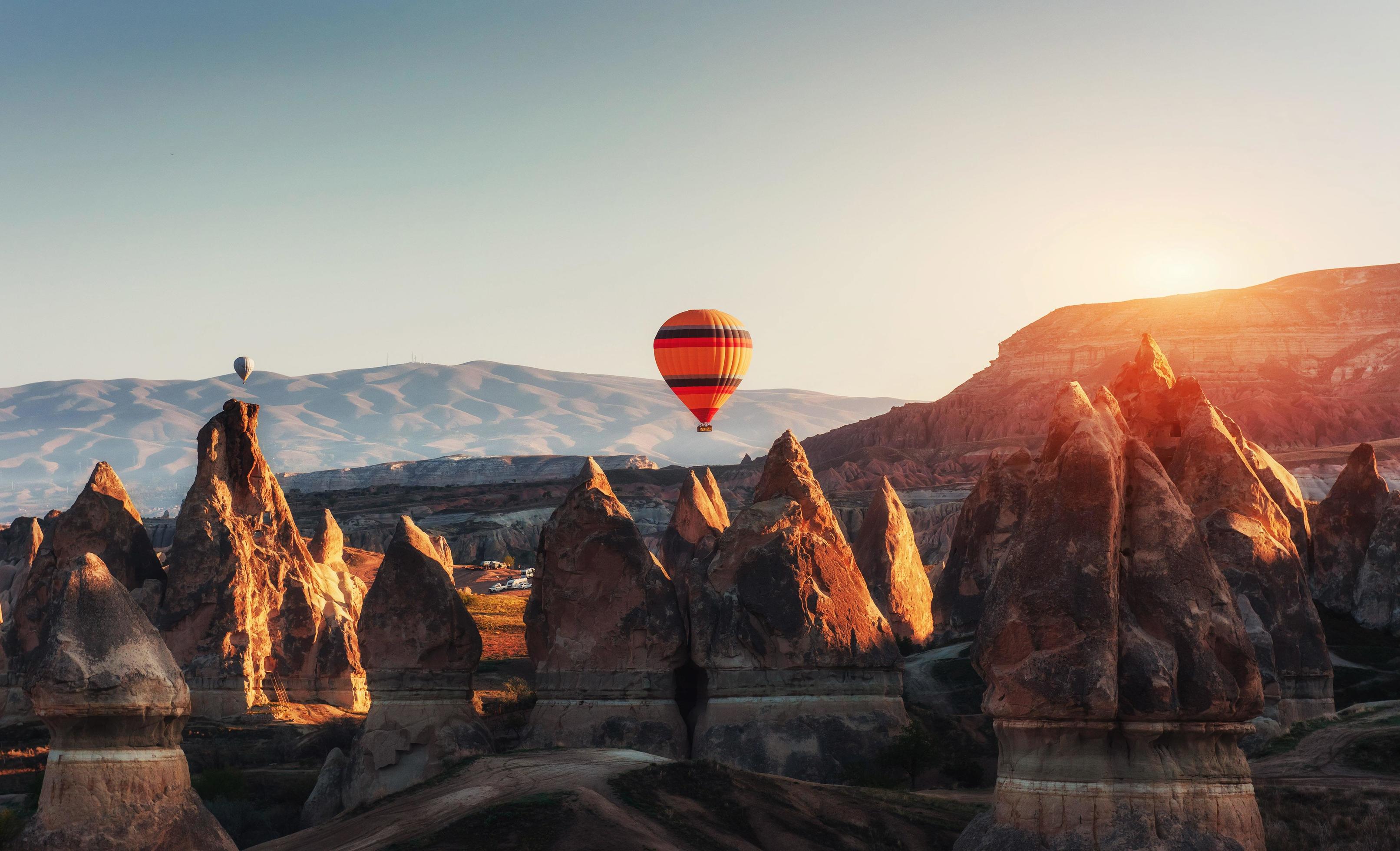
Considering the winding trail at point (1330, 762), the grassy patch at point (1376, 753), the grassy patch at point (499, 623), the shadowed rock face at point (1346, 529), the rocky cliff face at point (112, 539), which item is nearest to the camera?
the winding trail at point (1330, 762)

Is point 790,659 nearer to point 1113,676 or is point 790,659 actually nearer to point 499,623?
point 1113,676

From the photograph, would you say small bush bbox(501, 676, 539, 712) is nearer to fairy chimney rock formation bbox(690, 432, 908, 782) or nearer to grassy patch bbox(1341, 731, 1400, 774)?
fairy chimney rock formation bbox(690, 432, 908, 782)

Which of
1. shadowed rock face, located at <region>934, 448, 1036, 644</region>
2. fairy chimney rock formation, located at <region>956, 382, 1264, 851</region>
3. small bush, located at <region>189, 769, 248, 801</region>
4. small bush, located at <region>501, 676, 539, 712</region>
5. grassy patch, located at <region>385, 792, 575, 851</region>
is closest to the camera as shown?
fairy chimney rock formation, located at <region>956, 382, 1264, 851</region>

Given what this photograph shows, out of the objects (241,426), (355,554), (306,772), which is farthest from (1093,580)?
(355,554)

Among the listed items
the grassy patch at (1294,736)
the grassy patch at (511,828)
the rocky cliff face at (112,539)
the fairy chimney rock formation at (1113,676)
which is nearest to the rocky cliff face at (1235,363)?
the grassy patch at (1294,736)

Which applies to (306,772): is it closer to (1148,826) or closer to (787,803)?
(787,803)

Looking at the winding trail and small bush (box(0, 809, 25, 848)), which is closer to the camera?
small bush (box(0, 809, 25, 848))

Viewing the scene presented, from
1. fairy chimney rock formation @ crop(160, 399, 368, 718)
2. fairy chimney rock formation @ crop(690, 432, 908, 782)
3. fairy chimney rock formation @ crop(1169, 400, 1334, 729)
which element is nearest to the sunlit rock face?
fairy chimney rock formation @ crop(1169, 400, 1334, 729)

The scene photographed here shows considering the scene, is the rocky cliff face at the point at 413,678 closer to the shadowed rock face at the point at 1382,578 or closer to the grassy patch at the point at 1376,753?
the grassy patch at the point at 1376,753
